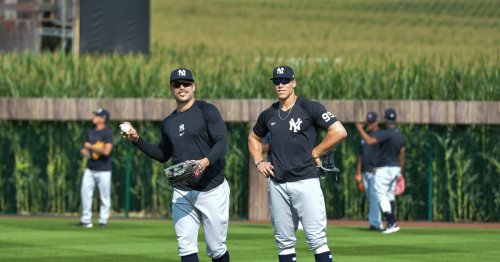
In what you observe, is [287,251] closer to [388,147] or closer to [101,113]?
[388,147]

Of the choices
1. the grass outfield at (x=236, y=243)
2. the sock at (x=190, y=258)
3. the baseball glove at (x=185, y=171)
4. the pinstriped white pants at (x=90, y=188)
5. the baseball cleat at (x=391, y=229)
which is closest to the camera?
the baseball glove at (x=185, y=171)

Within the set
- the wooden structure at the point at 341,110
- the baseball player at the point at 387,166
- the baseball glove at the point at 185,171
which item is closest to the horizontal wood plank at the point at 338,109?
the wooden structure at the point at 341,110

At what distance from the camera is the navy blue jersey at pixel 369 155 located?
2304 cm

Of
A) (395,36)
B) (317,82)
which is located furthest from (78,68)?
(395,36)

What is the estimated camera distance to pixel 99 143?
76.2 feet

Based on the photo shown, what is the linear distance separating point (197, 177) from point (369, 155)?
9992mm

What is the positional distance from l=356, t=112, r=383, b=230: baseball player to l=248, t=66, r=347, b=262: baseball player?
8.90 meters

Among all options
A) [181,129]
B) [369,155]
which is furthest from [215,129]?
[369,155]

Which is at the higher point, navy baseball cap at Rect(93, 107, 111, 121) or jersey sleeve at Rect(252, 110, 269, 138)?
navy baseball cap at Rect(93, 107, 111, 121)

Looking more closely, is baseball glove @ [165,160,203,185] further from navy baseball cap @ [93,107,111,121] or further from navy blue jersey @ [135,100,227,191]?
navy baseball cap @ [93,107,111,121]

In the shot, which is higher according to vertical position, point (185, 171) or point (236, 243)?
point (185, 171)

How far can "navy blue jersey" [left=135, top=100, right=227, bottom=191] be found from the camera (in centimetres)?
1356

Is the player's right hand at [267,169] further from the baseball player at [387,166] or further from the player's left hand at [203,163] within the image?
the baseball player at [387,166]

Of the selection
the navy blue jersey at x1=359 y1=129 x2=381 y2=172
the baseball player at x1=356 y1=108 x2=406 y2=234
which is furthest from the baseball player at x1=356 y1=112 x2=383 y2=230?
the baseball player at x1=356 y1=108 x2=406 y2=234
